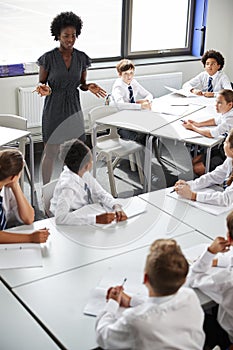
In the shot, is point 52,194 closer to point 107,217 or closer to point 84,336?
point 107,217

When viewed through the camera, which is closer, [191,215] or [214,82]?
[191,215]

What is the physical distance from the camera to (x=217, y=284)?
2145mm

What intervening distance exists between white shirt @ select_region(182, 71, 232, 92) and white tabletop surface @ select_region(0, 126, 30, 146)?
224cm

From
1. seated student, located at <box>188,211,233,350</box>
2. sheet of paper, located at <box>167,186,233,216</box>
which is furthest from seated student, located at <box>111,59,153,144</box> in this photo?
seated student, located at <box>188,211,233,350</box>

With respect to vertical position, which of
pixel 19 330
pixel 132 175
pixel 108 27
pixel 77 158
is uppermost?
pixel 108 27

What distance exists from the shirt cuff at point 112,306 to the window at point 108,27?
12.7 feet

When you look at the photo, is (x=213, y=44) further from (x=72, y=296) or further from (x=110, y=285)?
(x=72, y=296)

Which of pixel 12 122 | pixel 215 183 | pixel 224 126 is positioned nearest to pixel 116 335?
pixel 215 183

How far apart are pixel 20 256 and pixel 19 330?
1.72ft

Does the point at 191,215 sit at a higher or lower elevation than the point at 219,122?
lower

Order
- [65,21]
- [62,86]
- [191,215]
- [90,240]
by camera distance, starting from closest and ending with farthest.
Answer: [90,240] → [191,215] → [65,21] → [62,86]

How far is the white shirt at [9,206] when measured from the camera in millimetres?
2820

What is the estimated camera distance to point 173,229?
269cm

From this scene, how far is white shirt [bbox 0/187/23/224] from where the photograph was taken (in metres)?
2.82
